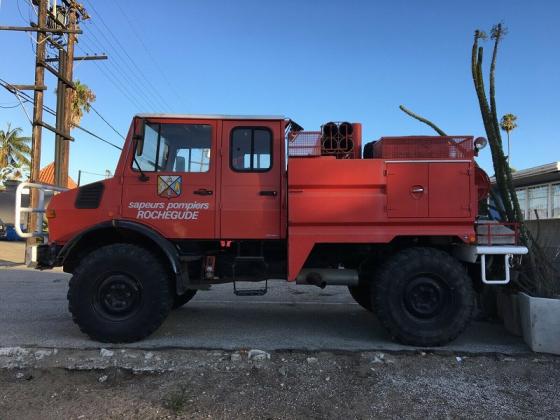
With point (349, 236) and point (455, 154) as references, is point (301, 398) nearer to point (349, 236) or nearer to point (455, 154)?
point (349, 236)

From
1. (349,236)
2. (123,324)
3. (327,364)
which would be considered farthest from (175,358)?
(349,236)

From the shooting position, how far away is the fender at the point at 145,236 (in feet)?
18.8

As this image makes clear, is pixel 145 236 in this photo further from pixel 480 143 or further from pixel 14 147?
pixel 14 147

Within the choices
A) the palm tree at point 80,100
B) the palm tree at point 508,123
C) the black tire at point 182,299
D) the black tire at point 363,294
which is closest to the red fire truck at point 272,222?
the black tire at point 363,294

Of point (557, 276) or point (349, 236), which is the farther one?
point (557, 276)

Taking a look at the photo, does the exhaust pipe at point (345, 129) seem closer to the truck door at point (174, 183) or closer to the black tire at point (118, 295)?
the truck door at point (174, 183)

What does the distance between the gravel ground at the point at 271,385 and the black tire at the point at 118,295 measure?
38cm

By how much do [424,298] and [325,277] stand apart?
1204 mm

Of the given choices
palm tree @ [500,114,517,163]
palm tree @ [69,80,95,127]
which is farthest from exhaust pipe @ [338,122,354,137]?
palm tree @ [500,114,517,163]

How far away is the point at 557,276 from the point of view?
20.4 ft

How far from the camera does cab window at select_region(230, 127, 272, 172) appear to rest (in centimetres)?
600

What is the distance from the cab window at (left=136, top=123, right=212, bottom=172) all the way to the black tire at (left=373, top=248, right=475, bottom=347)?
8.64 feet

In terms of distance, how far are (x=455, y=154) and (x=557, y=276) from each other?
2155mm

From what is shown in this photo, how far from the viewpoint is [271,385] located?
178 inches
